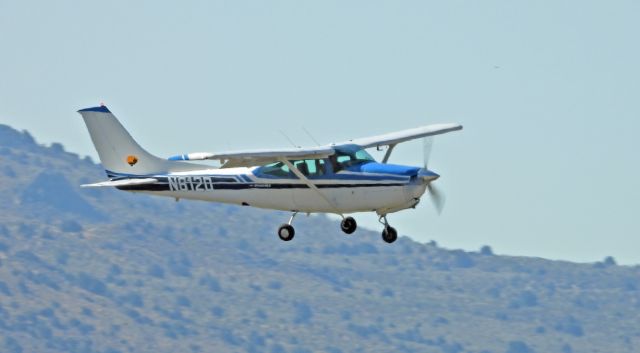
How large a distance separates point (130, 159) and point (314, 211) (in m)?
7.27

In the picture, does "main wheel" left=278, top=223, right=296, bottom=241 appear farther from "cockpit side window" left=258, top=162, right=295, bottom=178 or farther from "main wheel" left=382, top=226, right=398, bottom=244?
"main wheel" left=382, top=226, right=398, bottom=244

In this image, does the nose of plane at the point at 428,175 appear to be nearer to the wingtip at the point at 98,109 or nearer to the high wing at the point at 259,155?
the high wing at the point at 259,155

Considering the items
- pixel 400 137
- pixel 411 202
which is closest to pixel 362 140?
Answer: pixel 400 137

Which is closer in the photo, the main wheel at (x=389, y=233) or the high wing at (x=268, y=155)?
the high wing at (x=268, y=155)

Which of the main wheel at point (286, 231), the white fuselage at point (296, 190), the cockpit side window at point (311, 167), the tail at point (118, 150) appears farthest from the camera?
the tail at point (118, 150)

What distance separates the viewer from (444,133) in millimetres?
64125

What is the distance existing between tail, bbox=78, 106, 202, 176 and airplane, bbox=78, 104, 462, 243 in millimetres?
33

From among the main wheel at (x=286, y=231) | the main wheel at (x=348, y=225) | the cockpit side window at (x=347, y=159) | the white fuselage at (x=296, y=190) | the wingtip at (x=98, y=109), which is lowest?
the main wheel at (x=286, y=231)

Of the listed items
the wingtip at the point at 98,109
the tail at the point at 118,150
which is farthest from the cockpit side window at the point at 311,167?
the wingtip at the point at 98,109

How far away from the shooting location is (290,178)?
192ft

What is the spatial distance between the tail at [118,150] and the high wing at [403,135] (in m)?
5.60

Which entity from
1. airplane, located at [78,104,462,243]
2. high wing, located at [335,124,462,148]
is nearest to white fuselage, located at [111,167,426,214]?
airplane, located at [78,104,462,243]

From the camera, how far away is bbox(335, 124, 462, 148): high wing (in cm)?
6169

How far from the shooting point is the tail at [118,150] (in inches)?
2426
